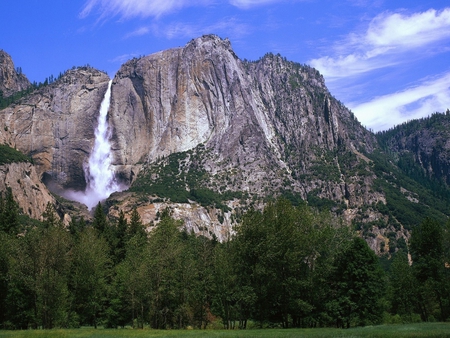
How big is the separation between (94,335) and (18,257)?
25920 mm

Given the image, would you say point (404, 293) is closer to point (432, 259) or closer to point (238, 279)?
point (432, 259)

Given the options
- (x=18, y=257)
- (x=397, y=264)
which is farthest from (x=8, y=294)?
(x=397, y=264)

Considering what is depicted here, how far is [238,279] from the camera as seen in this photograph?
76.4 metres

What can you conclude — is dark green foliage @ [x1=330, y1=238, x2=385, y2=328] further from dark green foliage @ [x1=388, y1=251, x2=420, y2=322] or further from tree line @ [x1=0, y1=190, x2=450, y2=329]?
dark green foliage @ [x1=388, y1=251, x2=420, y2=322]

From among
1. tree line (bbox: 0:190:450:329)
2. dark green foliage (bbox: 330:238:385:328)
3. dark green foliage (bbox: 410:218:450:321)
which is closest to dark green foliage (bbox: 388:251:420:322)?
tree line (bbox: 0:190:450:329)

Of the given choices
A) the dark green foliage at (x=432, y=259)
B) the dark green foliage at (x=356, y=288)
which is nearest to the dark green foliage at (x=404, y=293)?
the dark green foliage at (x=432, y=259)

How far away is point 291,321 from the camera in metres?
76.7

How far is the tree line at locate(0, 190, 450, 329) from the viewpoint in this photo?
235 ft

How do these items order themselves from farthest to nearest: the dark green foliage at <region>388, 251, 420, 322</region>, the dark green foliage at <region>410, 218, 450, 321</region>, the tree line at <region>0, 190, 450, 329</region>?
the dark green foliage at <region>388, 251, 420, 322</region>, the dark green foliage at <region>410, 218, 450, 321</region>, the tree line at <region>0, 190, 450, 329</region>

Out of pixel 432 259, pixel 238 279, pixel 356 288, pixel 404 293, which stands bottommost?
pixel 404 293

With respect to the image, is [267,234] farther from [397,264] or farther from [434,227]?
[397,264]

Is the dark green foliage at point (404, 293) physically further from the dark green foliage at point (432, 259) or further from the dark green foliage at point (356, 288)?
the dark green foliage at point (356, 288)

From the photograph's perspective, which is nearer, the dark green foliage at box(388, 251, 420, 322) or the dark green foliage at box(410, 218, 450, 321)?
the dark green foliage at box(410, 218, 450, 321)

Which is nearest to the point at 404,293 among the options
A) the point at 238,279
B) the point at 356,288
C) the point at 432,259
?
the point at 432,259
